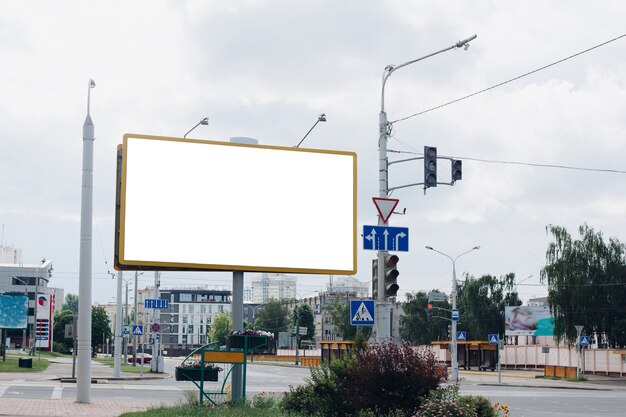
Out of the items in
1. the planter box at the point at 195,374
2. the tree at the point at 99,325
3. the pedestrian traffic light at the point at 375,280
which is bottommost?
the tree at the point at 99,325

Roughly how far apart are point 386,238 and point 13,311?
6171 cm

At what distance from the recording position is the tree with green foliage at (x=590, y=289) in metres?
71.6

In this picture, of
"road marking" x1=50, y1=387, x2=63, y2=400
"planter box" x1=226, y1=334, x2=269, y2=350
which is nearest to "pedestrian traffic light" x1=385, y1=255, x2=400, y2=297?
"planter box" x1=226, y1=334, x2=269, y2=350

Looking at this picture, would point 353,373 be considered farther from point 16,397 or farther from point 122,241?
point 16,397

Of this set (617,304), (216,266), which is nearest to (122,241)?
(216,266)

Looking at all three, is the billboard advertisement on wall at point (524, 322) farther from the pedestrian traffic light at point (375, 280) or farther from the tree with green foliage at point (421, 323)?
the pedestrian traffic light at point (375, 280)

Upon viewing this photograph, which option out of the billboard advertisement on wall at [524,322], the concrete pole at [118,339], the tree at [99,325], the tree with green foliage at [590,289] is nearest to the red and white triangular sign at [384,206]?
the concrete pole at [118,339]

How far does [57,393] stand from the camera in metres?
33.7

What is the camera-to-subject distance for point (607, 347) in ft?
250

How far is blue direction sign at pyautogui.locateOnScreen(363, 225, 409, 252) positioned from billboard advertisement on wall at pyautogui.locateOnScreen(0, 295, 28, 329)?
58.3m

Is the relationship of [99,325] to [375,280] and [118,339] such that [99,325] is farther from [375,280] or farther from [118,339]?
[375,280]

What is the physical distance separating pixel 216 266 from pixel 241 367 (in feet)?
8.21

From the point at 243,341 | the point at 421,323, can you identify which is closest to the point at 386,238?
the point at 243,341

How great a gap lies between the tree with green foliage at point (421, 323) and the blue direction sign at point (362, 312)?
102 m
